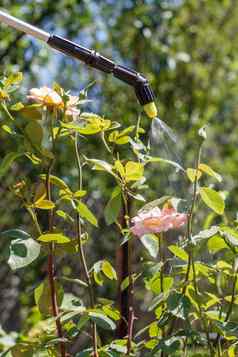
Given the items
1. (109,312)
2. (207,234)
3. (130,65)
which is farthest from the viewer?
(130,65)

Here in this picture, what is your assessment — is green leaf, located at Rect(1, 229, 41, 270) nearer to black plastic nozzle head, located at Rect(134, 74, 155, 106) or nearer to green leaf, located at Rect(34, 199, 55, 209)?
green leaf, located at Rect(34, 199, 55, 209)

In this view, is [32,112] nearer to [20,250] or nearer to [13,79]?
[13,79]

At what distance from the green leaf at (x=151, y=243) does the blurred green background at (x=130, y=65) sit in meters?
1.34

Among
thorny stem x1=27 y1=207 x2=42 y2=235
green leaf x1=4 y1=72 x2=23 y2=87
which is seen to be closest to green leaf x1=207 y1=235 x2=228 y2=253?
thorny stem x1=27 y1=207 x2=42 y2=235

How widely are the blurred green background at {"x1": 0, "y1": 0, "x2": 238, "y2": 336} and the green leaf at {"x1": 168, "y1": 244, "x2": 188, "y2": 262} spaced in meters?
1.35

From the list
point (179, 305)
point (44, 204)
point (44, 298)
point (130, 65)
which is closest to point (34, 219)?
point (44, 204)

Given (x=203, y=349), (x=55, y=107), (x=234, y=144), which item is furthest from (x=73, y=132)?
(x=234, y=144)

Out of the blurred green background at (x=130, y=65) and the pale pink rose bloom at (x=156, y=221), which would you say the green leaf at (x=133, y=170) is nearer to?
the pale pink rose bloom at (x=156, y=221)

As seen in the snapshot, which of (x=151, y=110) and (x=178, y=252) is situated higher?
(x=151, y=110)

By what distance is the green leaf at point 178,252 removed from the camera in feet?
3.08

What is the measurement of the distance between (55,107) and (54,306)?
29 cm

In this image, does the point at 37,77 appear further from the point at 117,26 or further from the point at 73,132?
the point at 73,132

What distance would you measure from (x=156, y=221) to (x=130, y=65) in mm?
2499

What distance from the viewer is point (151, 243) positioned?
961 millimetres
